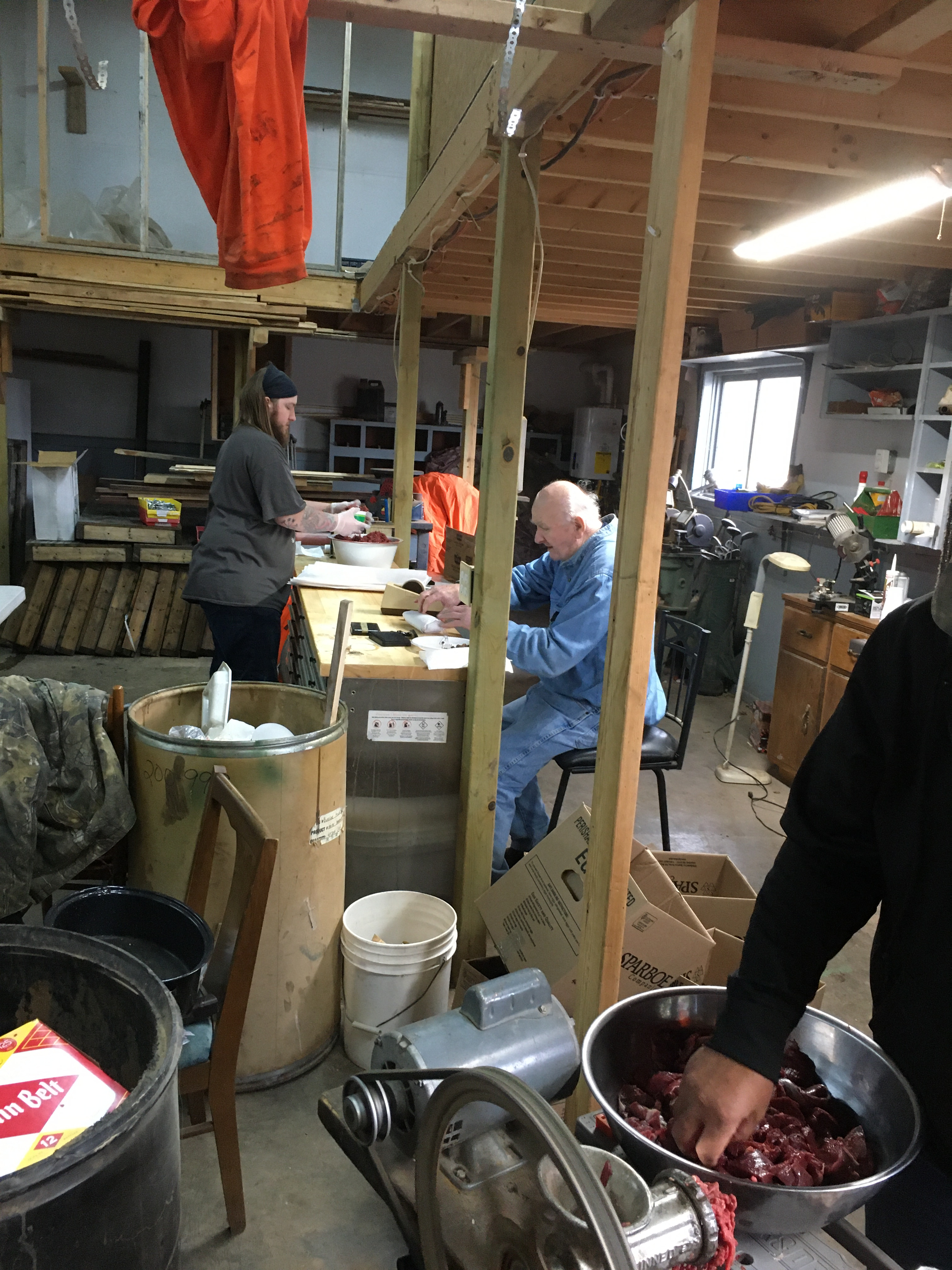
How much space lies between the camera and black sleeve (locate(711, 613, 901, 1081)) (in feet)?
3.83

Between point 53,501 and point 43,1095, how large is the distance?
669 centimetres

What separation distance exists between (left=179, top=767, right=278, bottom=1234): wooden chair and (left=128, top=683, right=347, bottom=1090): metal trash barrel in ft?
0.54

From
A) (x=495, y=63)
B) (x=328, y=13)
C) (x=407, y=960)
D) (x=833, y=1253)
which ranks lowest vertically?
(x=407, y=960)

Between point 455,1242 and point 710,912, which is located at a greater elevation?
point 455,1242

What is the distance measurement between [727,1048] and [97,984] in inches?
31.4

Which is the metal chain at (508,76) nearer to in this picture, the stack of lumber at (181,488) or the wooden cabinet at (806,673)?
the wooden cabinet at (806,673)

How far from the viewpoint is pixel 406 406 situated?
545cm

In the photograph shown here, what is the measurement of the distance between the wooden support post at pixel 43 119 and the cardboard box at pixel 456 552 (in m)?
3.88

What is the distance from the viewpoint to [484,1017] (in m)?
1.13

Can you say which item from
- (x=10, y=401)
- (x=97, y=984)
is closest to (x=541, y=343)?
(x=10, y=401)

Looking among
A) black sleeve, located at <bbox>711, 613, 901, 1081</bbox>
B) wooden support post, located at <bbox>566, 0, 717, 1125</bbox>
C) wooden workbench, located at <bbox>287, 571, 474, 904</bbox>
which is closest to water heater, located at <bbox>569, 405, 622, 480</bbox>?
wooden workbench, located at <bbox>287, 571, 474, 904</bbox>

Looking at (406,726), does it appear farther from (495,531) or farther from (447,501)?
(447,501)

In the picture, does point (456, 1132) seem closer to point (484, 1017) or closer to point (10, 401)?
point (484, 1017)

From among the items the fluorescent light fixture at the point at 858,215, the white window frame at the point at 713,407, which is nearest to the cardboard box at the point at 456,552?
the fluorescent light fixture at the point at 858,215
